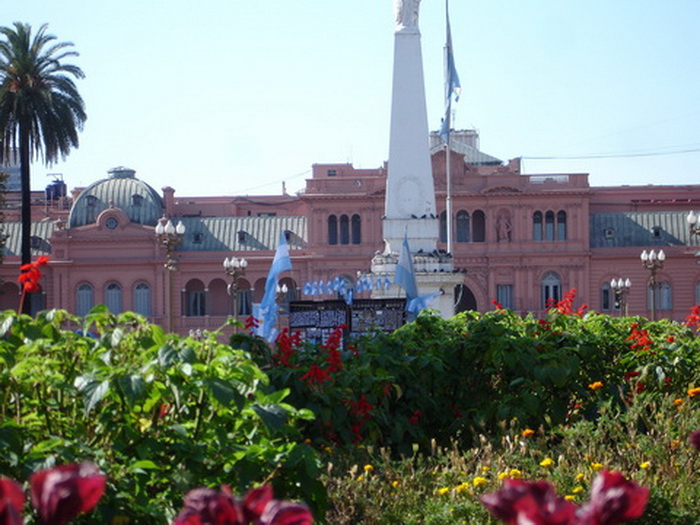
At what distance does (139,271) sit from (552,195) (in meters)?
21.6

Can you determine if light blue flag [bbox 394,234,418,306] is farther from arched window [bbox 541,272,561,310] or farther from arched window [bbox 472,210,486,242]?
arched window [bbox 472,210,486,242]

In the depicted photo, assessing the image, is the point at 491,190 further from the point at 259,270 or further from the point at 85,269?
the point at 85,269

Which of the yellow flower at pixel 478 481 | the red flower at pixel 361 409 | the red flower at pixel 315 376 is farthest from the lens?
the red flower at pixel 361 409

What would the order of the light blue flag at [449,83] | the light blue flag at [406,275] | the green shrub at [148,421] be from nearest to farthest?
1. the green shrub at [148,421]
2. the light blue flag at [406,275]
3. the light blue flag at [449,83]

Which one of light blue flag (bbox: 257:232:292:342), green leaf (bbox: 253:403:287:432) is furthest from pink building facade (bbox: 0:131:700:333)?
green leaf (bbox: 253:403:287:432)

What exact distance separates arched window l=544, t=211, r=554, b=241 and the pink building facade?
8 cm

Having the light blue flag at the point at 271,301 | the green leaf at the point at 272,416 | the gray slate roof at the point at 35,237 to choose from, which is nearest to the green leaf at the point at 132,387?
the green leaf at the point at 272,416

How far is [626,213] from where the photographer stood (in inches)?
2657

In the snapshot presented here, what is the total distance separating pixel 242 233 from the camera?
67.4 metres

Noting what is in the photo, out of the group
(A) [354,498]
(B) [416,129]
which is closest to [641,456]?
(A) [354,498]

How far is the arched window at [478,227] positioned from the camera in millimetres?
65688

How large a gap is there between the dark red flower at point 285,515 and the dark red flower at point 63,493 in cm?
34

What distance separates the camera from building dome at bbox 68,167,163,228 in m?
66.8

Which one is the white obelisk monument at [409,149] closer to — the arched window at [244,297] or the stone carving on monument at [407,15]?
the stone carving on monument at [407,15]
